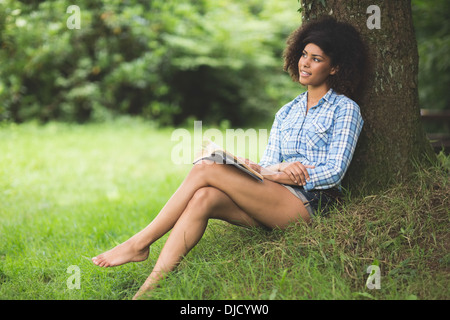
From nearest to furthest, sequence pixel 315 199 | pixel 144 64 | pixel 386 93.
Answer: pixel 315 199
pixel 386 93
pixel 144 64

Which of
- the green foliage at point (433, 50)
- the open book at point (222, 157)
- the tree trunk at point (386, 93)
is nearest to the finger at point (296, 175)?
the open book at point (222, 157)

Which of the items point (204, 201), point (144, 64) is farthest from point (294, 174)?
point (144, 64)

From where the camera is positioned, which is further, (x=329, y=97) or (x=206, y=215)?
(x=329, y=97)

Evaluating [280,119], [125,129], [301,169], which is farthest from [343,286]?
[125,129]

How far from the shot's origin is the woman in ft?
8.27

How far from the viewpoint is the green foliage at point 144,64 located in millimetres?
9312

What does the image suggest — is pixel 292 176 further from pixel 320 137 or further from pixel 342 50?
pixel 342 50

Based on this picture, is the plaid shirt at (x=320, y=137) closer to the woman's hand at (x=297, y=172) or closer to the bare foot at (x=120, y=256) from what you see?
the woman's hand at (x=297, y=172)

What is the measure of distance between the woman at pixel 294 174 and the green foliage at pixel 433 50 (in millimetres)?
4335

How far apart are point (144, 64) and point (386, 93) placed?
7.79 metres

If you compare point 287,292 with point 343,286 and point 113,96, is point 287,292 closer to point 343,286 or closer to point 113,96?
point 343,286

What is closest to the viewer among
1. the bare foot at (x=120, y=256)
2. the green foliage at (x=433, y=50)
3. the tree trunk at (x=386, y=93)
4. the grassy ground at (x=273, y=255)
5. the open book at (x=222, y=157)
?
the grassy ground at (x=273, y=255)

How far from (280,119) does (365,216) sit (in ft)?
2.95

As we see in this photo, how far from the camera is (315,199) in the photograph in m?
2.75
